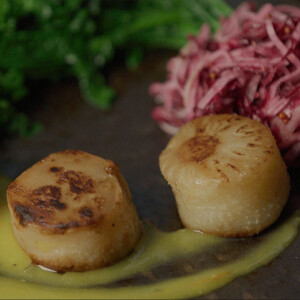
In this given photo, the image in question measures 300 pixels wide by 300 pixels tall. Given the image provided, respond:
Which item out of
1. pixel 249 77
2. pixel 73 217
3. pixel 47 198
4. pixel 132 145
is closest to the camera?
pixel 73 217

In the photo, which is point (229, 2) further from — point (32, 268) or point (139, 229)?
point (32, 268)

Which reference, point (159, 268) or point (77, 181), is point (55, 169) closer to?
point (77, 181)

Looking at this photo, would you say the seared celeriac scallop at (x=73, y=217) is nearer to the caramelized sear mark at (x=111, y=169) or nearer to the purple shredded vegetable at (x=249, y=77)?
the caramelized sear mark at (x=111, y=169)

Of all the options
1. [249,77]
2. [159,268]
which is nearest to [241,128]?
[249,77]

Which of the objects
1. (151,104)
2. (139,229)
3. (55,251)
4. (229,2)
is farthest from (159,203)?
(229,2)

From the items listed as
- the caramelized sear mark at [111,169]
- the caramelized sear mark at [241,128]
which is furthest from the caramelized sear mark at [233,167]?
the caramelized sear mark at [111,169]
